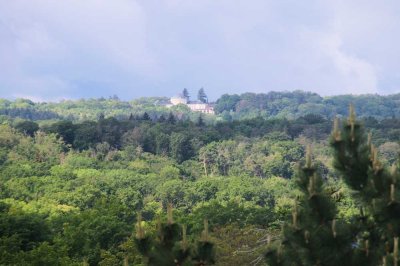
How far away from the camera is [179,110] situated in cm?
14812

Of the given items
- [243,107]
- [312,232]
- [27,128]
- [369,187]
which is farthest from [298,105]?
[312,232]

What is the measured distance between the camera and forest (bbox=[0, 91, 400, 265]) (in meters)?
10.2

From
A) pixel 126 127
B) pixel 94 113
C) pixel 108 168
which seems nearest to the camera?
pixel 108 168

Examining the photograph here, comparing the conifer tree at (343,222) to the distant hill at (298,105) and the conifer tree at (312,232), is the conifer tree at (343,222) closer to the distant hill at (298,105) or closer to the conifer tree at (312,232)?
the conifer tree at (312,232)

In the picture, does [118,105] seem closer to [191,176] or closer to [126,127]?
[126,127]

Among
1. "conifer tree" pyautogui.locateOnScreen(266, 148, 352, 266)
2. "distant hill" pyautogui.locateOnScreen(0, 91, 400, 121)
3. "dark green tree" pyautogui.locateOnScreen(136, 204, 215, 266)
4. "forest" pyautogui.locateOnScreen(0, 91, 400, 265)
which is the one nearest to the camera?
"dark green tree" pyautogui.locateOnScreen(136, 204, 215, 266)

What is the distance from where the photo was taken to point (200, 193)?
175ft

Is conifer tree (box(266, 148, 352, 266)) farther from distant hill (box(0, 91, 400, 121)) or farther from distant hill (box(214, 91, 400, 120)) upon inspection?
distant hill (box(214, 91, 400, 120))

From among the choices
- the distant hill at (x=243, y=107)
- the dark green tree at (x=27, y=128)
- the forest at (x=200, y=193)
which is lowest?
the forest at (x=200, y=193)

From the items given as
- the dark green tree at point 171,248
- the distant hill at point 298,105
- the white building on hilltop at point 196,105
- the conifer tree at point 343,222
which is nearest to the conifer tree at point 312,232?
the conifer tree at point 343,222

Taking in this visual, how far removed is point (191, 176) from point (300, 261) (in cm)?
5469

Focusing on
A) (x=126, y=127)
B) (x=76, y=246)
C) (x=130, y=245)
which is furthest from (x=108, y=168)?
(x=130, y=245)

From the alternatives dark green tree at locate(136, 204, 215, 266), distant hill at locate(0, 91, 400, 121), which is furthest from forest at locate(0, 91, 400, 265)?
distant hill at locate(0, 91, 400, 121)

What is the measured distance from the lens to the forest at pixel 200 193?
400 inches
